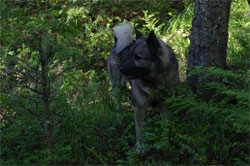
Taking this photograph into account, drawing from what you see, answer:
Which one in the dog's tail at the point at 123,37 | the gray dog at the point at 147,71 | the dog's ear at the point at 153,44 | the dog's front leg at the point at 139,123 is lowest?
the dog's front leg at the point at 139,123

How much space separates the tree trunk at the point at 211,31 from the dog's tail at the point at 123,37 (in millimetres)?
1079

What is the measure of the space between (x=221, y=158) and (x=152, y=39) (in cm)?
166

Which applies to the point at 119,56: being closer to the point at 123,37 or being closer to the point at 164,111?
the point at 123,37

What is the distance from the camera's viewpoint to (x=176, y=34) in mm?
7293

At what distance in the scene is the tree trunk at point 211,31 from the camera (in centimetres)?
446

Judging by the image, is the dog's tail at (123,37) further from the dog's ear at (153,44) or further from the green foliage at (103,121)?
the dog's ear at (153,44)

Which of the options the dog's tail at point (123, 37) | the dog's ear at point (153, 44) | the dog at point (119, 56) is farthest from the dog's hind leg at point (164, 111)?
the dog's tail at point (123, 37)

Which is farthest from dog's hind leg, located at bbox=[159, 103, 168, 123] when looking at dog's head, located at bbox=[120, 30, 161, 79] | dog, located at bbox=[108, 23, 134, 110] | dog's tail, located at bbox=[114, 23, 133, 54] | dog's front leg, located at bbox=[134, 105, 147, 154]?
dog's tail, located at bbox=[114, 23, 133, 54]

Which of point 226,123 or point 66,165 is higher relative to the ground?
point 226,123

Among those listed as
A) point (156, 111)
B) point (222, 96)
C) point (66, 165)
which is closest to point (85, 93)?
point (156, 111)

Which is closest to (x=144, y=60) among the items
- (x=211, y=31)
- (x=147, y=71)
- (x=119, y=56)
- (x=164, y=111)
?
(x=147, y=71)

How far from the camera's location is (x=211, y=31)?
4.48 m

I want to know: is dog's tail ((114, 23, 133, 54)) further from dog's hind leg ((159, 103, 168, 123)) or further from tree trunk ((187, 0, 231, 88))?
dog's hind leg ((159, 103, 168, 123))

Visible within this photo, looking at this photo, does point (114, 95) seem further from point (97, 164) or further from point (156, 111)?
point (97, 164)
